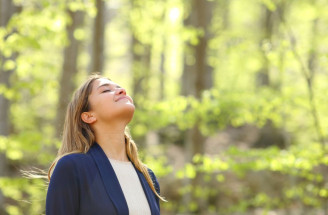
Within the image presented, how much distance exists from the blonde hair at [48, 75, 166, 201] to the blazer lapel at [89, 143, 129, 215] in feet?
0.28

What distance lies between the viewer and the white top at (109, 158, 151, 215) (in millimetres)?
2551

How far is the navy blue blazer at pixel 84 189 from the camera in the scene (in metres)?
2.40

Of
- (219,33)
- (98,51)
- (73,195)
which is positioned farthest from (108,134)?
(219,33)

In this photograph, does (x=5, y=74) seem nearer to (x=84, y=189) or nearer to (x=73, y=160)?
(x=73, y=160)

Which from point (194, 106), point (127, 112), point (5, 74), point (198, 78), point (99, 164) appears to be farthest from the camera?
point (198, 78)

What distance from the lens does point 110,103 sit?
271 cm

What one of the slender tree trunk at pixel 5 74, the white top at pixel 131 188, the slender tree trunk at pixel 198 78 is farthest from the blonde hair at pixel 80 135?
the slender tree trunk at pixel 198 78

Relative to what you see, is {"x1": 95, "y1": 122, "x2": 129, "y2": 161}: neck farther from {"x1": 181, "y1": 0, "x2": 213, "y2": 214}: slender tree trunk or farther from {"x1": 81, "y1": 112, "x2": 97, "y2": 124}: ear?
{"x1": 181, "y1": 0, "x2": 213, "y2": 214}: slender tree trunk

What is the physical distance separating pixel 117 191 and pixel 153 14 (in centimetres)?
1000

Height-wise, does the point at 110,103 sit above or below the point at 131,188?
above

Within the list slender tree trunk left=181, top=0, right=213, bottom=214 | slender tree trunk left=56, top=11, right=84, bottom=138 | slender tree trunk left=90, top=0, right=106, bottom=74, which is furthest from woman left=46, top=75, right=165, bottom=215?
slender tree trunk left=56, top=11, right=84, bottom=138

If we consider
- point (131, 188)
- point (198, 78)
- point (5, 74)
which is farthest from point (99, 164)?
point (198, 78)

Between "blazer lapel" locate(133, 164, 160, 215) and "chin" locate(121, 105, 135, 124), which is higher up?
"chin" locate(121, 105, 135, 124)

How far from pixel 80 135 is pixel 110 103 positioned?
0.25m
